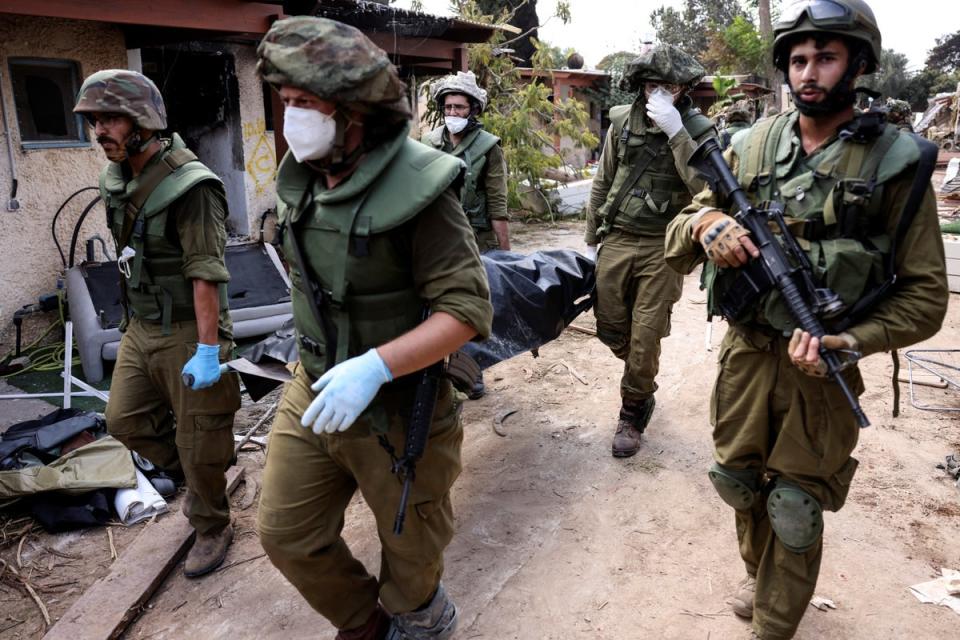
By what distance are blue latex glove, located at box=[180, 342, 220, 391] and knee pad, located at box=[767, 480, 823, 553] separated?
6.98 ft

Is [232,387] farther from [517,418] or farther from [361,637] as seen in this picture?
[517,418]

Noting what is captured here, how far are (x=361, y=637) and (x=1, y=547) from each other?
81.6 inches

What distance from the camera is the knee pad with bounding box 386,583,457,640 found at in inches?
92.0

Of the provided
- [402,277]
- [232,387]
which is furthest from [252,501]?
[402,277]

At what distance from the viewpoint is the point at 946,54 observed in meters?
45.9

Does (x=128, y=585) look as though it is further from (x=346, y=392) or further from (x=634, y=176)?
(x=634, y=176)

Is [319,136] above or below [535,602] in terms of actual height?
above

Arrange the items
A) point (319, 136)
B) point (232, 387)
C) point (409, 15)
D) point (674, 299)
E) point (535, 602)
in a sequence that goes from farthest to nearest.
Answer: point (409, 15) < point (674, 299) < point (232, 387) < point (535, 602) < point (319, 136)

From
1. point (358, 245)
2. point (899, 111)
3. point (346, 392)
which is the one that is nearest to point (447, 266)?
point (358, 245)

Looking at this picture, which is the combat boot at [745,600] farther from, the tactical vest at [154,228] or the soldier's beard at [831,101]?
the tactical vest at [154,228]

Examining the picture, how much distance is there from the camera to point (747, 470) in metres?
2.52

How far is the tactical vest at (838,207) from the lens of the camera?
2.13 meters

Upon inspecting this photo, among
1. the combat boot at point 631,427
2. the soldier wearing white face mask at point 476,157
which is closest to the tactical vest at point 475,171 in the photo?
the soldier wearing white face mask at point 476,157

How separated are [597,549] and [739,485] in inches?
36.5
